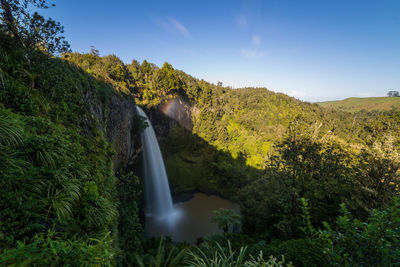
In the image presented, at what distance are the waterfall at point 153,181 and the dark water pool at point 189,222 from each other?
4.28 feet

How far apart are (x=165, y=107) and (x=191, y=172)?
1272cm

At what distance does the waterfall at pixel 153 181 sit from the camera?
67.6 ft

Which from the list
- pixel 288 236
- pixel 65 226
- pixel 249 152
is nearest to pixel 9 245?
pixel 65 226

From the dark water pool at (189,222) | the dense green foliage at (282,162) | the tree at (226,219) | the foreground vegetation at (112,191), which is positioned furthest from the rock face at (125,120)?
the tree at (226,219)

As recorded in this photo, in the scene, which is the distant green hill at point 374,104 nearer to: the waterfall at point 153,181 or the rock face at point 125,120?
the rock face at point 125,120

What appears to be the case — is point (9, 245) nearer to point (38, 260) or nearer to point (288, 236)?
point (38, 260)

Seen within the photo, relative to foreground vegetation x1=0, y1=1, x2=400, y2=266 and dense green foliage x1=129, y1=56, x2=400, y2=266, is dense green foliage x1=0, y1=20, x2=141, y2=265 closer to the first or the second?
foreground vegetation x1=0, y1=1, x2=400, y2=266

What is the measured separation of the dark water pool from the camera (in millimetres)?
16453

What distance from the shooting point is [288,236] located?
820 cm

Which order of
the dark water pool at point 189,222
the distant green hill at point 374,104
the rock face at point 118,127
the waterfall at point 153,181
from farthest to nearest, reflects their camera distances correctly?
the distant green hill at point 374,104 < the waterfall at point 153,181 < the dark water pool at point 189,222 < the rock face at point 118,127

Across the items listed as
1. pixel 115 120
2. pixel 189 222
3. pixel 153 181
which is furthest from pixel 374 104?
pixel 115 120

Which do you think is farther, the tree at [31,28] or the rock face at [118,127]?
the rock face at [118,127]

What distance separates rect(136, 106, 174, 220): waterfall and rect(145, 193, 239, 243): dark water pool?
1306 millimetres

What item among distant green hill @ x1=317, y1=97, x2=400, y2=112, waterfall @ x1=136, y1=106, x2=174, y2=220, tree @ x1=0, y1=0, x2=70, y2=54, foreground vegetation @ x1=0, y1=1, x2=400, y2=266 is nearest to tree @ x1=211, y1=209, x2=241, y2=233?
foreground vegetation @ x1=0, y1=1, x2=400, y2=266
